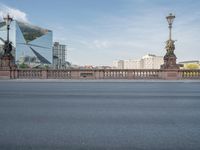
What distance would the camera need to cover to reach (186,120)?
6422 mm

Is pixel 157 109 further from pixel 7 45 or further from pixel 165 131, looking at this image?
pixel 7 45

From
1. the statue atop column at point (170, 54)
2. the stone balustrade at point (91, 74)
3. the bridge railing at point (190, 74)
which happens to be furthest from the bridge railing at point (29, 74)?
the bridge railing at point (190, 74)

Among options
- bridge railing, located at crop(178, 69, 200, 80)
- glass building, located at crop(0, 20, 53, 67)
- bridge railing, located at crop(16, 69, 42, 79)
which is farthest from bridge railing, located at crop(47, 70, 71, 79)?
glass building, located at crop(0, 20, 53, 67)

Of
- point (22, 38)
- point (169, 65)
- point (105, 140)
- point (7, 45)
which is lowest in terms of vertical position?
point (105, 140)

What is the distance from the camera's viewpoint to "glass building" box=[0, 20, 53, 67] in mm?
126981

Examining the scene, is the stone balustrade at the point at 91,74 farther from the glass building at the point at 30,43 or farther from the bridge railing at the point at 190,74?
the glass building at the point at 30,43

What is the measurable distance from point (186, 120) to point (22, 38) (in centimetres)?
13714

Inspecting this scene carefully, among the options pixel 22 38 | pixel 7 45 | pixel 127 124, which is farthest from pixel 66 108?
pixel 22 38

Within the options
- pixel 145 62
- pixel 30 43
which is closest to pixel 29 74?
pixel 30 43

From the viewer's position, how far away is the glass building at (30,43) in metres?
127

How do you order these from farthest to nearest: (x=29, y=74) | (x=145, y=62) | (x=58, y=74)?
(x=145, y=62), (x=58, y=74), (x=29, y=74)

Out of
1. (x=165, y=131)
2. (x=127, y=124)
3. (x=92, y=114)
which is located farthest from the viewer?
(x=92, y=114)

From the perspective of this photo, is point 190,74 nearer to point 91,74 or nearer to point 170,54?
point 170,54

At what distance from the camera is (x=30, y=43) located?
138 m
